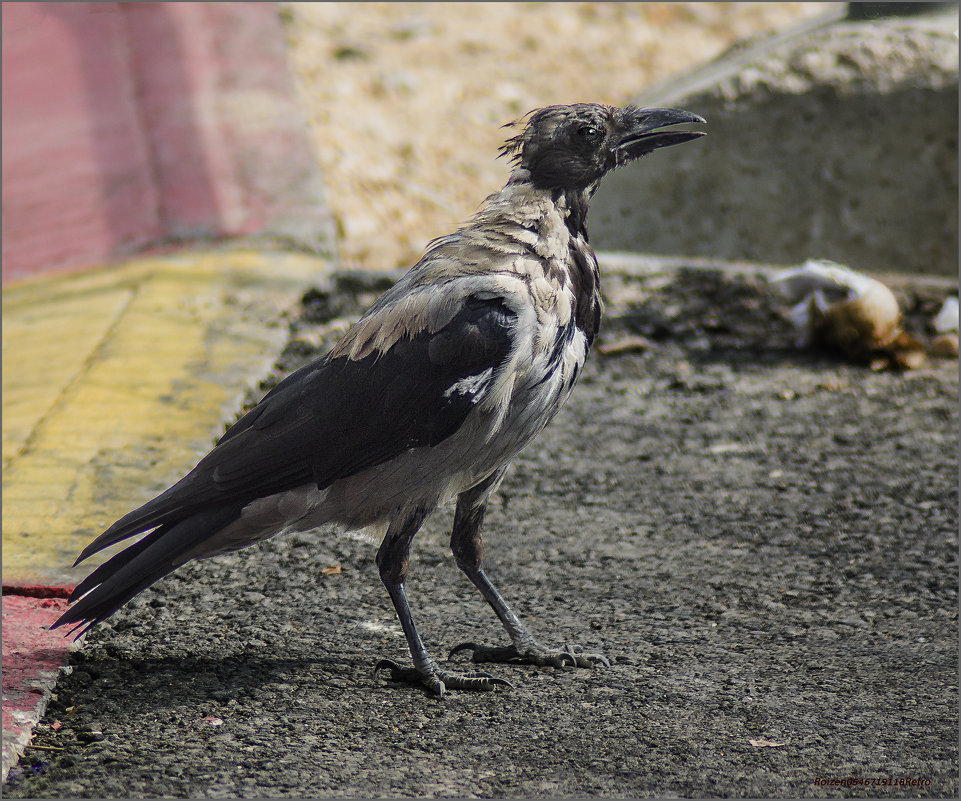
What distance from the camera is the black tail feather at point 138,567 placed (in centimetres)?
272

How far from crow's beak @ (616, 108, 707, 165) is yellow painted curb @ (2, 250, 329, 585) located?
183cm

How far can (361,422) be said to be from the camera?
283 cm

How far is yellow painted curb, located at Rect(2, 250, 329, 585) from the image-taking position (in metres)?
3.70

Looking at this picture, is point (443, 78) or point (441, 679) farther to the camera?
point (443, 78)

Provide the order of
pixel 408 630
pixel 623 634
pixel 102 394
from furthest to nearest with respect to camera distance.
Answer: pixel 102 394 < pixel 623 634 < pixel 408 630

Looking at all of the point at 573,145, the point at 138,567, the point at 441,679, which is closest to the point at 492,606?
the point at 441,679

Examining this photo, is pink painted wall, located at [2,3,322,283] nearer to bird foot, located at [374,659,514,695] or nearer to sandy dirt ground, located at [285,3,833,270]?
sandy dirt ground, located at [285,3,833,270]

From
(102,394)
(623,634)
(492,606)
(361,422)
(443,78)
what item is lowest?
(623,634)

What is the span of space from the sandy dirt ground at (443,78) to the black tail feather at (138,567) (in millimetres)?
4193

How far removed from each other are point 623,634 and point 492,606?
0.38 meters

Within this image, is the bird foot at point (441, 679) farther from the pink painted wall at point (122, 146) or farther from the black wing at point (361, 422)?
the pink painted wall at point (122, 146)

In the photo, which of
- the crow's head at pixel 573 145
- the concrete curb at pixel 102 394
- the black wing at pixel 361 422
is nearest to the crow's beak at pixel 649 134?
the crow's head at pixel 573 145

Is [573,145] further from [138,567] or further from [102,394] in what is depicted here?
[102,394]

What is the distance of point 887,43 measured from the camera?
20.2 ft
